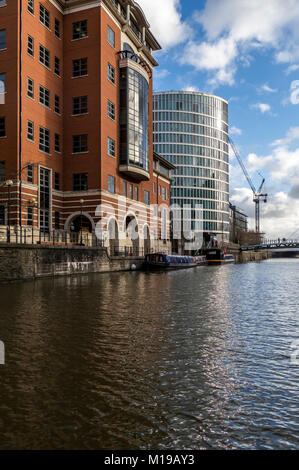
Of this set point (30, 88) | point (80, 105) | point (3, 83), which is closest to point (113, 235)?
point (80, 105)

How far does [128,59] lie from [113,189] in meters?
18.2

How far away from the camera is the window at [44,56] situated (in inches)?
1735

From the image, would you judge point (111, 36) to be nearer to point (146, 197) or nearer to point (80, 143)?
point (80, 143)

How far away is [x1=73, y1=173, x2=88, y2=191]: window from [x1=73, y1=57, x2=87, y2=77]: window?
1278 centimetres

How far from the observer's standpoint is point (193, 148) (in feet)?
445

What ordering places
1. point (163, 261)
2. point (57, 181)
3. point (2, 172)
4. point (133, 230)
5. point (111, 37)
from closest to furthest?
point (2, 172) < point (57, 181) < point (111, 37) < point (163, 261) < point (133, 230)

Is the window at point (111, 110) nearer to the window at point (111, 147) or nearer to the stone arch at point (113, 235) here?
the window at point (111, 147)

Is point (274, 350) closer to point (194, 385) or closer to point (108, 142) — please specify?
point (194, 385)

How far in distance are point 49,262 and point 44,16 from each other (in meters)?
30.8

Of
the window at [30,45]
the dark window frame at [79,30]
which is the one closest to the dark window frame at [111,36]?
the dark window frame at [79,30]

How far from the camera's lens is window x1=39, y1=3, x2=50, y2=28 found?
43.7 m

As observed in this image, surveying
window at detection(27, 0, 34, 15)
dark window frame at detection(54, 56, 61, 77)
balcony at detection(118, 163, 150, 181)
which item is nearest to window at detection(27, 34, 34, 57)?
window at detection(27, 0, 34, 15)

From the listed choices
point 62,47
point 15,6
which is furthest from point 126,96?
point 15,6

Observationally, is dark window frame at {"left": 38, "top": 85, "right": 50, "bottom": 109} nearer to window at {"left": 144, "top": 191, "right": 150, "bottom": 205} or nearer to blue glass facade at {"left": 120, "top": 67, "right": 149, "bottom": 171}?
blue glass facade at {"left": 120, "top": 67, "right": 149, "bottom": 171}
